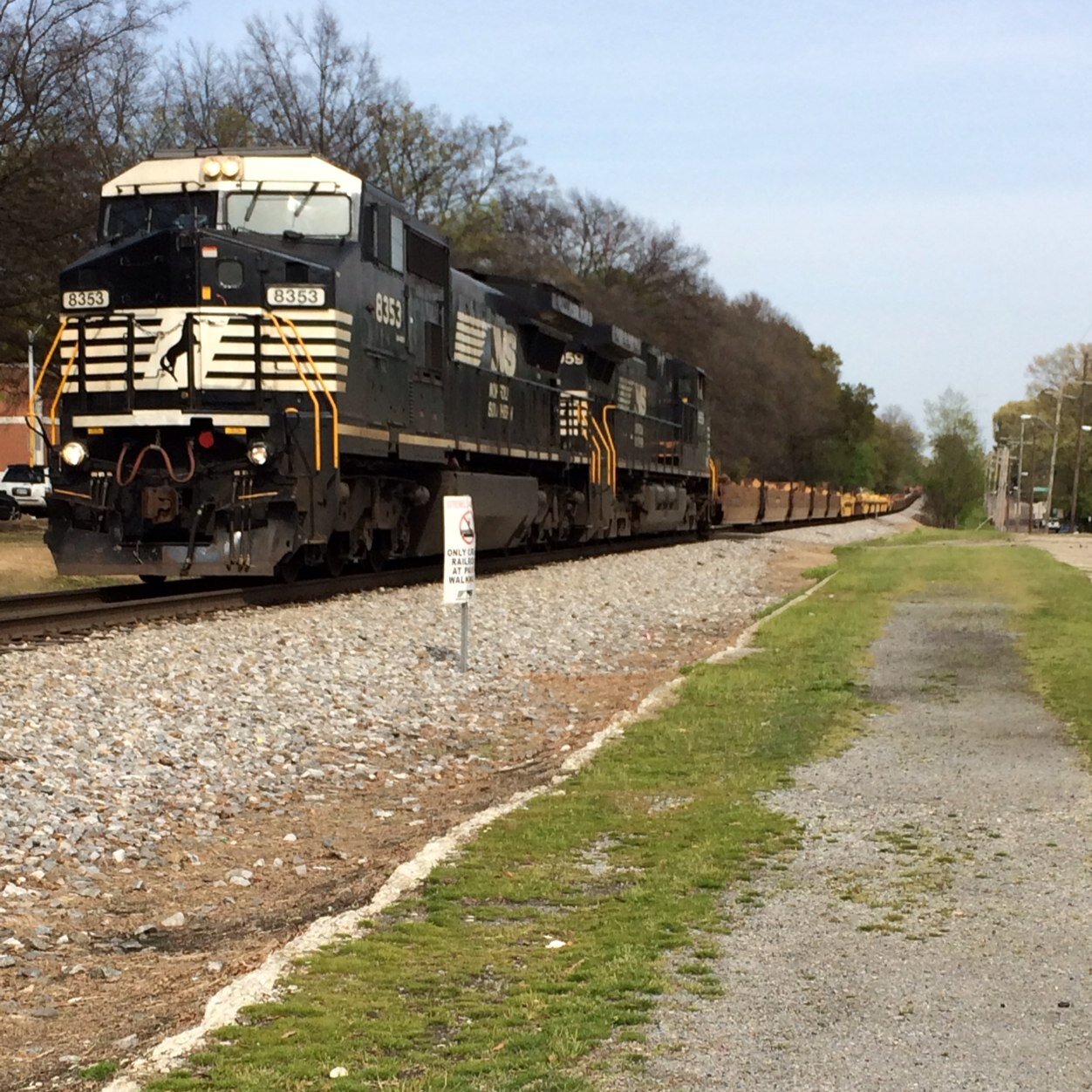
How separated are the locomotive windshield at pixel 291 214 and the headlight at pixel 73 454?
2.88 meters

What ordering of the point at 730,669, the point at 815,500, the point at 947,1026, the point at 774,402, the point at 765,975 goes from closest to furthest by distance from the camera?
the point at 947,1026
the point at 765,975
the point at 730,669
the point at 815,500
the point at 774,402

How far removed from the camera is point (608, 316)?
6794cm

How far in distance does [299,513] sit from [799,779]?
761cm

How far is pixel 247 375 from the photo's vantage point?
1356cm

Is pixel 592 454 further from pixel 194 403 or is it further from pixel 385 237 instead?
pixel 194 403

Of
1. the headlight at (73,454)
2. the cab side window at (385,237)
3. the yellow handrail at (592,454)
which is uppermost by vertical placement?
the cab side window at (385,237)

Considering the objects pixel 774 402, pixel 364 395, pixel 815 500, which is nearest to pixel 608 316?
pixel 815 500

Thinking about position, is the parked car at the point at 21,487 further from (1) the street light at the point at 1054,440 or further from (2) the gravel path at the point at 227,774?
(1) the street light at the point at 1054,440

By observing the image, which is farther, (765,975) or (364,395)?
(364,395)

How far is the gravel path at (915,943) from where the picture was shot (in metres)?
3.46

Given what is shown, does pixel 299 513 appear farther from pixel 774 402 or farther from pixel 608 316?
pixel 774 402

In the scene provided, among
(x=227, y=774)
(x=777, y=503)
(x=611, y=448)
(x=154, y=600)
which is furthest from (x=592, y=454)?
(x=777, y=503)

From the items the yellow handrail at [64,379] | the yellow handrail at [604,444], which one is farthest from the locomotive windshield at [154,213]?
the yellow handrail at [604,444]

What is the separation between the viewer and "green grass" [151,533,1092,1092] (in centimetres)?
357
